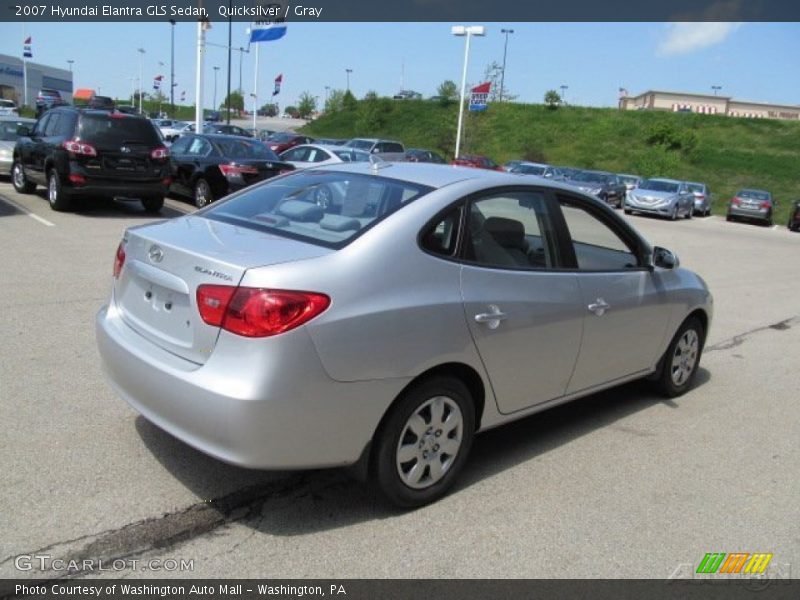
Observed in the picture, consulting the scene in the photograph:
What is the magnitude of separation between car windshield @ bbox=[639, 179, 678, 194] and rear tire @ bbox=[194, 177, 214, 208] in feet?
65.0

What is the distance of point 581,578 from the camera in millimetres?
3039

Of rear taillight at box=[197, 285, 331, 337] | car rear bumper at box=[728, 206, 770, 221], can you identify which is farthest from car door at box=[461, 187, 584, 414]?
car rear bumper at box=[728, 206, 770, 221]

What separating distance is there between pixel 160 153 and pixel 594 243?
→ 984 centimetres

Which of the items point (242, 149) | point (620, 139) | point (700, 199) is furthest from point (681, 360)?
point (620, 139)

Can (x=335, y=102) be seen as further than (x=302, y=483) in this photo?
Yes

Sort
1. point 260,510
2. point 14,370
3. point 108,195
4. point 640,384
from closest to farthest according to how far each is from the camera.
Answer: point 260,510 → point 14,370 → point 640,384 → point 108,195

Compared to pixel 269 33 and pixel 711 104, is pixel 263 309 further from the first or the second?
pixel 711 104

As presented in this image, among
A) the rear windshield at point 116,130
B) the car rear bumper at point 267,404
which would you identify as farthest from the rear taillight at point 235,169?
the car rear bumper at point 267,404

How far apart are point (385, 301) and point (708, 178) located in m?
53.5

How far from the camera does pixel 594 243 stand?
4902 mm

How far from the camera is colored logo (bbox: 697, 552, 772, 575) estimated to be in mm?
3211

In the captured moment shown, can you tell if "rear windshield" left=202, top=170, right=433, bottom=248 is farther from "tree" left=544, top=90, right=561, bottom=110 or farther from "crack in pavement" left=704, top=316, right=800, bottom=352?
"tree" left=544, top=90, right=561, bottom=110
